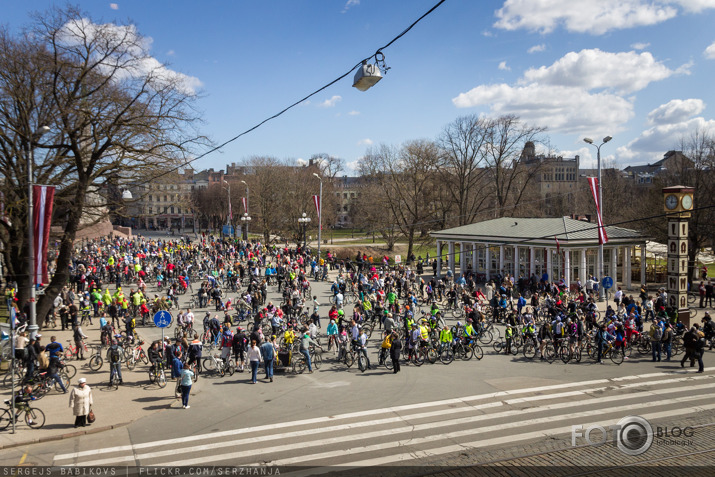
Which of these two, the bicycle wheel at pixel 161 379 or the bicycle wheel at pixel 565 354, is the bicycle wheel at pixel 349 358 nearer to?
the bicycle wheel at pixel 161 379

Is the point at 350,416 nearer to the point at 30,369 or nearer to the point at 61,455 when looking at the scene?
the point at 61,455

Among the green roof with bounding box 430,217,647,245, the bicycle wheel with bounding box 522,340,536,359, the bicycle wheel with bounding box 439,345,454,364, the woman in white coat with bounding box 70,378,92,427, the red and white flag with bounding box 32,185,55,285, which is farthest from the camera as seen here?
the green roof with bounding box 430,217,647,245

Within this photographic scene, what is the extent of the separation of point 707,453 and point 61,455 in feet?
45.7

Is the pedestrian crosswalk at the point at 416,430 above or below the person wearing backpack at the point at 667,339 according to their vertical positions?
below

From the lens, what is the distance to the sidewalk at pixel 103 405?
41.7 feet

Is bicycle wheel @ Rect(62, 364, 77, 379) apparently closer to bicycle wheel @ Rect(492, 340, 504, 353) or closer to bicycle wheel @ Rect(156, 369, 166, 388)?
bicycle wheel @ Rect(156, 369, 166, 388)

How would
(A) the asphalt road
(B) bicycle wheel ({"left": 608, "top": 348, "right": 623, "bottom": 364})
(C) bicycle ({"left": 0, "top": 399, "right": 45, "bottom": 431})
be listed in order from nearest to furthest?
(A) the asphalt road, (C) bicycle ({"left": 0, "top": 399, "right": 45, "bottom": 431}), (B) bicycle wheel ({"left": 608, "top": 348, "right": 623, "bottom": 364})

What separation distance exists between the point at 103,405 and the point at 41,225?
6.29 m

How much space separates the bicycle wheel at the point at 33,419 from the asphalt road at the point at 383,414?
3.59ft

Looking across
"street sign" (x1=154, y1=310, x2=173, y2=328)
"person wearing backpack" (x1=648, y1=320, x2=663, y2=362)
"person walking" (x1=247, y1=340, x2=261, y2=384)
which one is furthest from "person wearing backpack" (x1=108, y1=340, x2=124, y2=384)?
"person wearing backpack" (x1=648, y1=320, x2=663, y2=362)

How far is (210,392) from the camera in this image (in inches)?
639

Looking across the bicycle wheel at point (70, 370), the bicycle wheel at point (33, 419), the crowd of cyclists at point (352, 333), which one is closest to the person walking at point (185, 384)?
the crowd of cyclists at point (352, 333)

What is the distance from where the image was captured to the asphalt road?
11.4 m

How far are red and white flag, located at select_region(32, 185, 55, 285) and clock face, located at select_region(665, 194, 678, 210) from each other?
27339 millimetres
